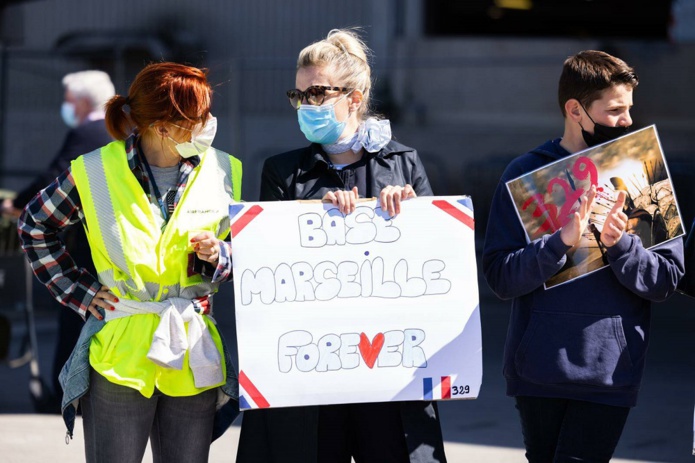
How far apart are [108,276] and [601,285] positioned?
157 centimetres

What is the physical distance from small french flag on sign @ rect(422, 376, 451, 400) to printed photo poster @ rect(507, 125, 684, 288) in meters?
0.46

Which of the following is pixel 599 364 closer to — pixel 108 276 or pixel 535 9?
pixel 108 276

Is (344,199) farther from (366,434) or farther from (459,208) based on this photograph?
(366,434)

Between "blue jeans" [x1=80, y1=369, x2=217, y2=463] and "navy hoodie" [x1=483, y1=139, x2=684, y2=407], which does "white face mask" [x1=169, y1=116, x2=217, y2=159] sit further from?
"navy hoodie" [x1=483, y1=139, x2=684, y2=407]

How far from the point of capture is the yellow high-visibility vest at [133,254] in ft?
11.4

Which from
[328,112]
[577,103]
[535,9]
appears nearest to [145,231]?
[328,112]

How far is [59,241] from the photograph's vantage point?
12.1ft

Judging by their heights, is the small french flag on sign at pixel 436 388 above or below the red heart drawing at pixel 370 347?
below

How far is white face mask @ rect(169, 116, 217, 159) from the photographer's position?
11.6 feet

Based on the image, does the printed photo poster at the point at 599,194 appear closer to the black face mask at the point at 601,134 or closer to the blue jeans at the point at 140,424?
→ the black face mask at the point at 601,134

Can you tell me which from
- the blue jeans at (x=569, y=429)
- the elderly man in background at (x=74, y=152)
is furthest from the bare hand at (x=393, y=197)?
the elderly man in background at (x=74, y=152)

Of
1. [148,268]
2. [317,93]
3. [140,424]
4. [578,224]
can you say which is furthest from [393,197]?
[140,424]

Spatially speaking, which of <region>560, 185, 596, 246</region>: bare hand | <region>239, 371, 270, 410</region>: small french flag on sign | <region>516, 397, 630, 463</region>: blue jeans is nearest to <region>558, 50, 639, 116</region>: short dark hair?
<region>560, 185, 596, 246</region>: bare hand

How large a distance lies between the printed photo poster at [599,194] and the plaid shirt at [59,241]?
3.31 ft
